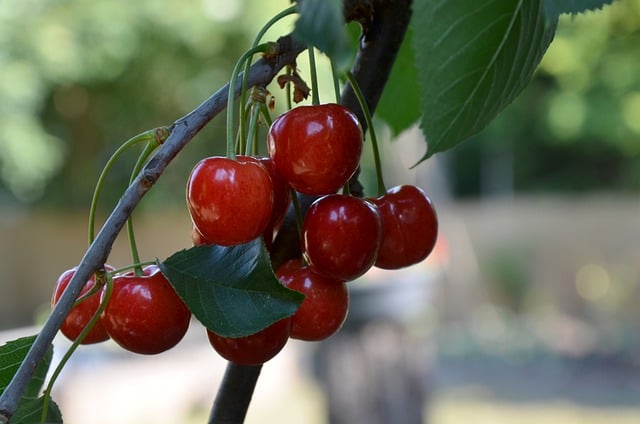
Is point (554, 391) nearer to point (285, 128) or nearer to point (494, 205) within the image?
point (494, 205)

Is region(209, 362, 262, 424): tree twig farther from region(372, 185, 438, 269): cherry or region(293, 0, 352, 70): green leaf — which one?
region(293, 0, 352, 70): green leaf

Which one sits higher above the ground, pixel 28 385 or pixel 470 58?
pixel 470 58

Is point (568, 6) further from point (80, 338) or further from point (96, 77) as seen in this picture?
point (96, 77)

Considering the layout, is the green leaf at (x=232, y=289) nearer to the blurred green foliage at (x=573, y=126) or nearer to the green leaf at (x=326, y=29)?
the green leaf at (x=326, y=29)

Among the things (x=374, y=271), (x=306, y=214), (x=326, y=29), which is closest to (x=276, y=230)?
(x=306, y=214)

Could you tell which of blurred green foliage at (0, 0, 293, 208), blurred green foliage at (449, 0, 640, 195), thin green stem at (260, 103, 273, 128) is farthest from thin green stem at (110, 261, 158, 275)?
blurred green foliage at (449, 0, 640, 195)

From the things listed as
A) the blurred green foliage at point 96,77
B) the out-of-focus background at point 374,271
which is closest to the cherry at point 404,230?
the out-of-focus background at point 374,271

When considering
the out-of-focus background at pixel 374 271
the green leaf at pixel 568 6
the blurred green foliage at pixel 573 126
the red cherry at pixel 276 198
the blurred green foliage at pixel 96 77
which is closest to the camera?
the green leaf at pixel 568 6
